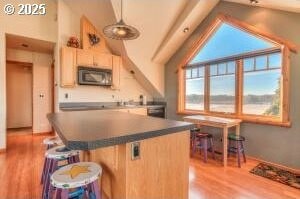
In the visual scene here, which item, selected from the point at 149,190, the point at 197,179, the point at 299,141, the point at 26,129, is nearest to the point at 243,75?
the point at 299,141

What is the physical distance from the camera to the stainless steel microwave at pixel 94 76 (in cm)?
390

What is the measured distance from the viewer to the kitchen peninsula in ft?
3.68

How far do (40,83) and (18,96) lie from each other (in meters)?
1.41

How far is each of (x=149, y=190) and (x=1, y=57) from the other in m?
4.01

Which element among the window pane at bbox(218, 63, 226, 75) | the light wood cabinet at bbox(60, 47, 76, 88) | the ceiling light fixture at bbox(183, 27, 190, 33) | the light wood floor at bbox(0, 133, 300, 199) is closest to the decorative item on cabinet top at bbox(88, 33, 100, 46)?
the light wood cabinet at bbox(60, 47, 76, 88)

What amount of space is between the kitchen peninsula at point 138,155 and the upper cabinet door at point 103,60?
2847 millimetres

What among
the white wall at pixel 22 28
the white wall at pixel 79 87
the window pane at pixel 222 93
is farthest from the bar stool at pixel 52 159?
the window pane at pixel 222 93

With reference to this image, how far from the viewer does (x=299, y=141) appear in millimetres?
2707

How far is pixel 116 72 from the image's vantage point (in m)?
4.46

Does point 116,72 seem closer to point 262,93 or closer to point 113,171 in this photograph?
point 262,93

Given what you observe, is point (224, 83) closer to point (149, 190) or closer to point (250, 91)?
point (250, 91)

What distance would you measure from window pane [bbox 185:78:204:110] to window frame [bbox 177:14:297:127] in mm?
113

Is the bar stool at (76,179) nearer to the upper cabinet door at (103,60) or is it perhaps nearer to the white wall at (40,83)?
the upper cabinet door at (103,60)

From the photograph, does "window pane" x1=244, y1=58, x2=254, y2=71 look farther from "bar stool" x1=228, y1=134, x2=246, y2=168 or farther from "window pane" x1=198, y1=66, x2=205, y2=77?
"bar stool" x1=228, y1=134, x2=246, y2=168
